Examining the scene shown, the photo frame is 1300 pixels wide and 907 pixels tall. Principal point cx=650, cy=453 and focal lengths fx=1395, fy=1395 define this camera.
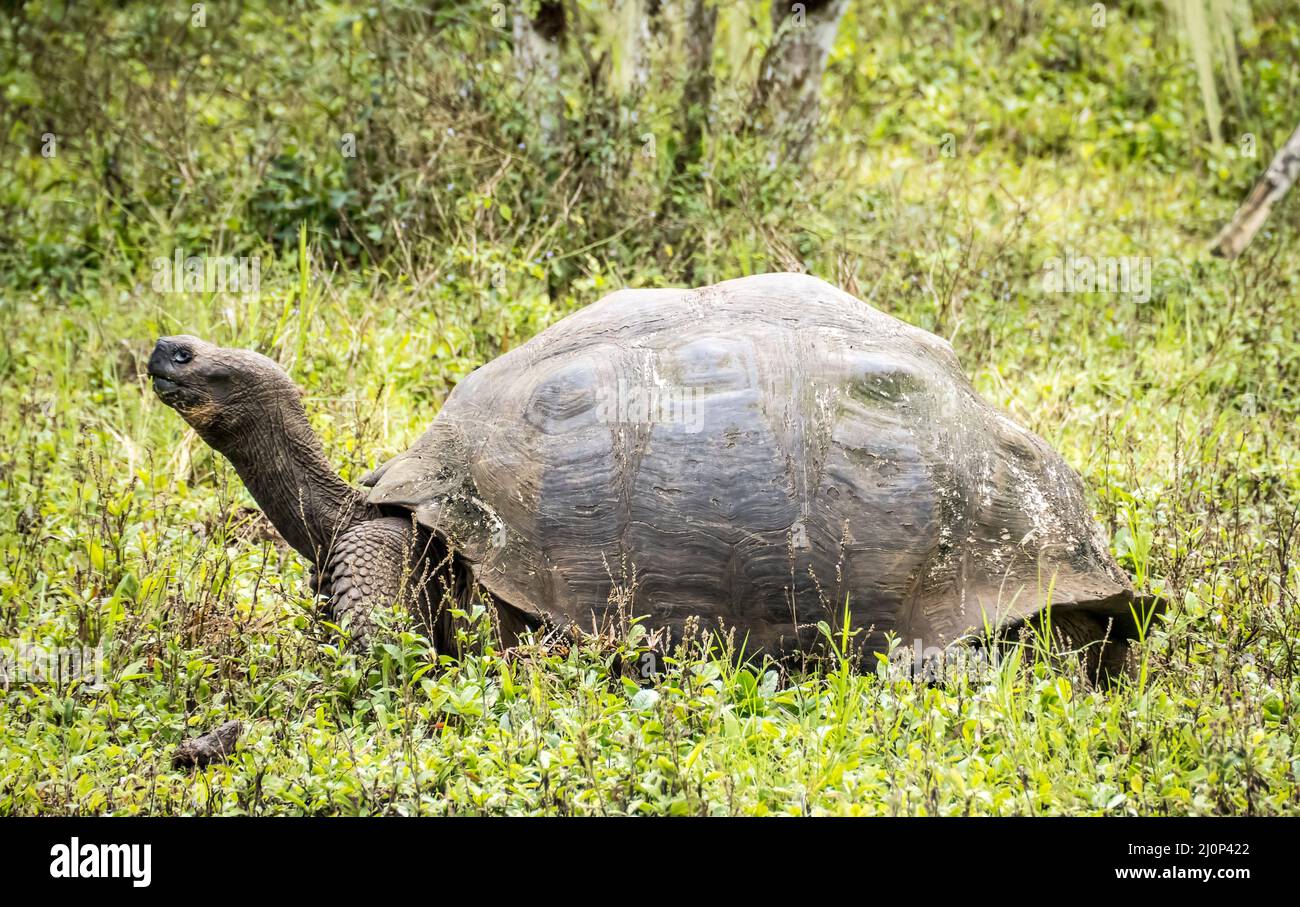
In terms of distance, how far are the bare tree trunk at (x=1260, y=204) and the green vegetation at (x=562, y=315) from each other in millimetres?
178

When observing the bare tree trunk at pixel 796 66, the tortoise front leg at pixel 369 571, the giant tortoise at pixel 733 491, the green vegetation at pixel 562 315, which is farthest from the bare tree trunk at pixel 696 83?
the tortoise front leg at pixel 369 571

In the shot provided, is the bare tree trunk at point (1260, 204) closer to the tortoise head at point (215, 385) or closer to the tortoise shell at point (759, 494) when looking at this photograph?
the tortoise shell at point (759, 494)

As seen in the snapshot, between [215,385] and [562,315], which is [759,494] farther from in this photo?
[562,315]

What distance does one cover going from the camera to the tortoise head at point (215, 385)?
373 cm

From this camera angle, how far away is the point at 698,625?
348 cm

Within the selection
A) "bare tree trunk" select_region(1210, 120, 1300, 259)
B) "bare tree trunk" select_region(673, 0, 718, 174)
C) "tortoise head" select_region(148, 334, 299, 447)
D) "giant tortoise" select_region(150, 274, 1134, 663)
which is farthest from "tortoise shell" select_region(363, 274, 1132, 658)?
"bare tree trunk" select_region(1210, 120, 1300, 259)

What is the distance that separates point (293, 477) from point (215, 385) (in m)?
0.33

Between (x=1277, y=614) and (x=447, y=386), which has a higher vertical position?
(x=447, y=386)

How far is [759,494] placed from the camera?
341 centimetres

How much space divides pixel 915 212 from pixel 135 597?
4.67 m

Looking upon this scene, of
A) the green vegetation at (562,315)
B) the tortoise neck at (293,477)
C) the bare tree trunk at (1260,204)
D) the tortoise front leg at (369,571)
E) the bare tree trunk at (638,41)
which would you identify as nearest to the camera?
the green vegetation at (562,315)

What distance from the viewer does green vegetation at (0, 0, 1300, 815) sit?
3.12m

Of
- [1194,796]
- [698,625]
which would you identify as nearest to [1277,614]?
[1194,796]
